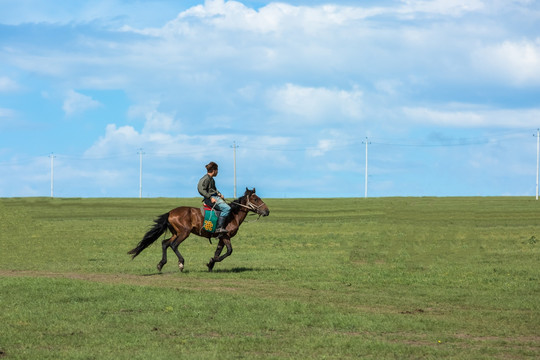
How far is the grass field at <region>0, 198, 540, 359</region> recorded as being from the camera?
13.4 m

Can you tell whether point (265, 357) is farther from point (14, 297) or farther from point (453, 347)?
point (14, 297)

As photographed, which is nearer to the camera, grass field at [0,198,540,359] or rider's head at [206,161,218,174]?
grass field at [0,198,540,359]

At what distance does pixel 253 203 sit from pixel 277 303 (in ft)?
24.7

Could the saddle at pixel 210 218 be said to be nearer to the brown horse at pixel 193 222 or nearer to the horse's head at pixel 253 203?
the brown horse at pixel 193 222

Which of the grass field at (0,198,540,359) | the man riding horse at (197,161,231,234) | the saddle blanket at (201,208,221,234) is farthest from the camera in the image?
the saddle blanket at (201,208,221,234)

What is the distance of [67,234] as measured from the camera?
164 ft

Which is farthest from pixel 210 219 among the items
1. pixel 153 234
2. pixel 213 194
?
pixel 153 234

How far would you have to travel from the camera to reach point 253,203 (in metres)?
25.0

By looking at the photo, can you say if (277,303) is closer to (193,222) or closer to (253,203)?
(253,203)

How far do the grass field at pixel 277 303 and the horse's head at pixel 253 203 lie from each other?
213 centimetres

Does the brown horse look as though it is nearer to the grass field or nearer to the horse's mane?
the horse's mane

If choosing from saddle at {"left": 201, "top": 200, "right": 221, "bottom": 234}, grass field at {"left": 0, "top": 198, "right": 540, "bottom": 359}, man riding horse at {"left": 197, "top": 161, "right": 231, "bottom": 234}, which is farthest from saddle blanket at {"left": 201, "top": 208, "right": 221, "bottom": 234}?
grass field at {"left": 0, "top": 198, "right": 540, "bottom": 359}

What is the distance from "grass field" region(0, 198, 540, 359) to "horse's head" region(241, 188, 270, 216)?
6.99 feet

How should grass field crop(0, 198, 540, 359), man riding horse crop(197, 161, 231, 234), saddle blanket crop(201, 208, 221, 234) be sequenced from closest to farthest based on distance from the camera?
grass field crop(0, 198, 540, 359)
man riding horse crop(197, 161, 231, 234)
saddle blanket crop(201, 208, 221, 234)
